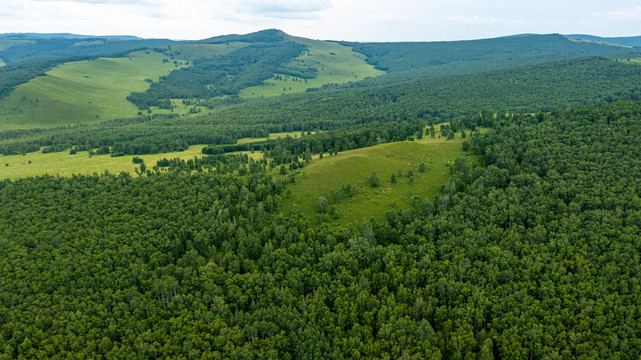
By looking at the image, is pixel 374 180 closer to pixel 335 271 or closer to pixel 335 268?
pixel 335 268

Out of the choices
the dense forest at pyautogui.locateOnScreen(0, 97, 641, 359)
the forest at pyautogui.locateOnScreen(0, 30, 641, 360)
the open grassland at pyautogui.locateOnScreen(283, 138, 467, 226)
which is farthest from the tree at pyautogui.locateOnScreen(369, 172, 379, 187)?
the dense forest at pyautogui.locateOnScreen(0, 97, 641, 359)

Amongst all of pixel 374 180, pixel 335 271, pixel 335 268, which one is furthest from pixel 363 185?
pixel 335 271

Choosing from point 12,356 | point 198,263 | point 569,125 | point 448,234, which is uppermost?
point 569,125

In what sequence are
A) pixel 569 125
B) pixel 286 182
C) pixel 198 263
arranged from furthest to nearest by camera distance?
pixel 569 125 < pixel 286 182 < pixel 198 263

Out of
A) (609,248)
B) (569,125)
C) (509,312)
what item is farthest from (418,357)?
(569,125)

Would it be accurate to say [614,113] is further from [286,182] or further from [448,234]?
[286,182]

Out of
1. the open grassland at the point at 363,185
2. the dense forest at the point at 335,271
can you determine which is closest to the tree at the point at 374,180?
the open grassland at the point at 363,185

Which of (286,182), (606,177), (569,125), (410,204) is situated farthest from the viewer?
(569,125)

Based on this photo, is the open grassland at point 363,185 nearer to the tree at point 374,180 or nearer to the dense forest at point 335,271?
the tree at point 374,180

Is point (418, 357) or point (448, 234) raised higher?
point (448, 234)
